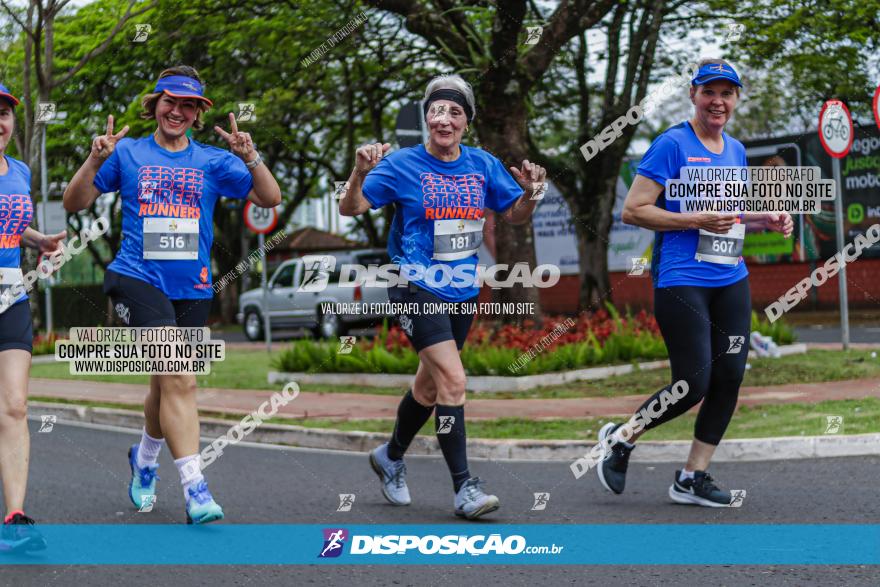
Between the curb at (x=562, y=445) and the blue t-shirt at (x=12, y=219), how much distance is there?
376 centimetres

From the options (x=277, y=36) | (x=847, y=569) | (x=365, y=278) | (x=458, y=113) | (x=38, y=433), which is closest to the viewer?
(x=847, y=569)

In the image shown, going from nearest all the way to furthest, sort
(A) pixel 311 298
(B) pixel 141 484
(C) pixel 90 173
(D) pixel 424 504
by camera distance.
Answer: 1. (C) pixel 90 173
2. (B) pixel 141 484
3. (D) pixel 424 504
4. (A) pixel 311 298

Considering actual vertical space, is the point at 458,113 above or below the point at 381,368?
above

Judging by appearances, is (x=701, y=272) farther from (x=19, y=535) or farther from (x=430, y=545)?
(x=19, y=535)

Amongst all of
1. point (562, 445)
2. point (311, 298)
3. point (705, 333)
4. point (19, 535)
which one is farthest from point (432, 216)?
point (311, 298)

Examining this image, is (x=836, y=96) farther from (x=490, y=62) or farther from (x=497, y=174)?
(x=497, y=174)

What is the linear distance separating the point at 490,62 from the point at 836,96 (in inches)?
343

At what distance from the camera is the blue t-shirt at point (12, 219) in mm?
4691

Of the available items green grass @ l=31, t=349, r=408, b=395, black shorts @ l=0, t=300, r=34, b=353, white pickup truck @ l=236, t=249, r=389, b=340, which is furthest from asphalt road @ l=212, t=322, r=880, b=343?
black shorts @ l=0, t=300, r=34, b=353

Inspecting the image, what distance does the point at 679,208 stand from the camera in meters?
5.29

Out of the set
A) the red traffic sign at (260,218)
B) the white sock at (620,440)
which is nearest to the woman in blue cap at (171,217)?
the white sock at (620,440)

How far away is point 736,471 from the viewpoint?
6508 millimetres

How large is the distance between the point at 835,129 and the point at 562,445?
690 centimetres

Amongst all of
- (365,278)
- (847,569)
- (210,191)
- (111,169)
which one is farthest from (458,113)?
(365,278)
